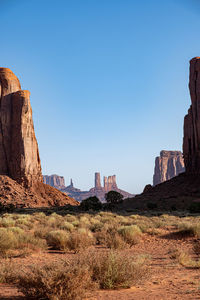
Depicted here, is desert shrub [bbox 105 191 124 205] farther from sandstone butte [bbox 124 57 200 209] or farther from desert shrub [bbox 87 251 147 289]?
desert shrub [bbox 87 251 147 289]

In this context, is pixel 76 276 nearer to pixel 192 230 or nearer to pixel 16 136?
pixel 192 230

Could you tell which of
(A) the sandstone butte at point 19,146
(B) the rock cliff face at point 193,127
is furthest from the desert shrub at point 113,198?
(B) the rock cliff face at point 193,127

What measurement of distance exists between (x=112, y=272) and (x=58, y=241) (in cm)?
555

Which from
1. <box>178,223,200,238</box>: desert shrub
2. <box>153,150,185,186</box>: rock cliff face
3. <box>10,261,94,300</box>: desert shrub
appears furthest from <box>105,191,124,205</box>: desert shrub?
<box>153,150,185,186</box>: rock cliff face

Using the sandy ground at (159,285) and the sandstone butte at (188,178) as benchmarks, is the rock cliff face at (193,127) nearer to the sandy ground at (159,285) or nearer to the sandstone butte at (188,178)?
the sandstone butte at (188,178)

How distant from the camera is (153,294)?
183 inches

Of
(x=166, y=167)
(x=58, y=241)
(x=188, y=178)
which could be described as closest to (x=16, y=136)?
(x=188, y=178)

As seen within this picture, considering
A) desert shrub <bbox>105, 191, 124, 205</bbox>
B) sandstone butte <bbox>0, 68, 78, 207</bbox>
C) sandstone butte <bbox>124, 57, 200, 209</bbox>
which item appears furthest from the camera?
sandstone butte <bbox>0, 68, 78, 207</bbox>

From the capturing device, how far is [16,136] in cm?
4834

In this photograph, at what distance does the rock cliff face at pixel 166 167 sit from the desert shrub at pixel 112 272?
149m

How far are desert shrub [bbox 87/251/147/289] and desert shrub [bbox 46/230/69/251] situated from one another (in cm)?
446

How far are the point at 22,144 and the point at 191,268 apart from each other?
4428 centimetres

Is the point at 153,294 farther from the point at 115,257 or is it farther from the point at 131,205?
the point at 131,205

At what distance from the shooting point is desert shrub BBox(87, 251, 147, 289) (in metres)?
5.07
